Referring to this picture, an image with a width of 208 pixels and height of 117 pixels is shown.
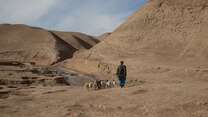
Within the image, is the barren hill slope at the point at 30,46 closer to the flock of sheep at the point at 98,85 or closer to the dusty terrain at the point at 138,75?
the dusty terrain at the point at 138,75

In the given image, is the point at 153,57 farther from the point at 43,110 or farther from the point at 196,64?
the point at 43,110

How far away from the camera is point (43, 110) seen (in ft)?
26.0

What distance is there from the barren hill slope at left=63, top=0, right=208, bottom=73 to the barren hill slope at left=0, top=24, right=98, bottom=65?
1277 cm

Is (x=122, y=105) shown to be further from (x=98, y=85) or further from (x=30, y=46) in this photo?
(x=30, y=46)

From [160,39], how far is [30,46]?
25801mm

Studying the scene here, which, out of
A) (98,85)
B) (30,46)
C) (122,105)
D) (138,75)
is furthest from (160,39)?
(30,46)

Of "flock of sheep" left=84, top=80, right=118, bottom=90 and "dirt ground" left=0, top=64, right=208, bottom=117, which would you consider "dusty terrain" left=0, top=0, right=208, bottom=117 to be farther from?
"flock of sheep" left=84, top=80, right=118, bottom=90

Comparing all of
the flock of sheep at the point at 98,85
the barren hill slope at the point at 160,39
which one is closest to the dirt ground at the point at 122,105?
the flock of sheep at the point at 98,85

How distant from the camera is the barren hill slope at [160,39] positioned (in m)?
23.6

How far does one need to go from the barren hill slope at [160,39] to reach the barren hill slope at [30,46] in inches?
503

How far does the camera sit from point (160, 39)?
87.9 feet

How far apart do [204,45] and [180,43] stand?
84.1 inches

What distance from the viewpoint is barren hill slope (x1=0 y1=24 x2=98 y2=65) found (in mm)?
43312

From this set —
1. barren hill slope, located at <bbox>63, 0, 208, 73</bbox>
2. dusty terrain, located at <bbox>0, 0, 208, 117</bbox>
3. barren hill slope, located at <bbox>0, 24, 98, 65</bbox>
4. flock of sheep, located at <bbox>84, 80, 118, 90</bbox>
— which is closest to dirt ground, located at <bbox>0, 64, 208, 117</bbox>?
dusty terrain, located at <bbox>0, 0, 208, 117</bbox>
